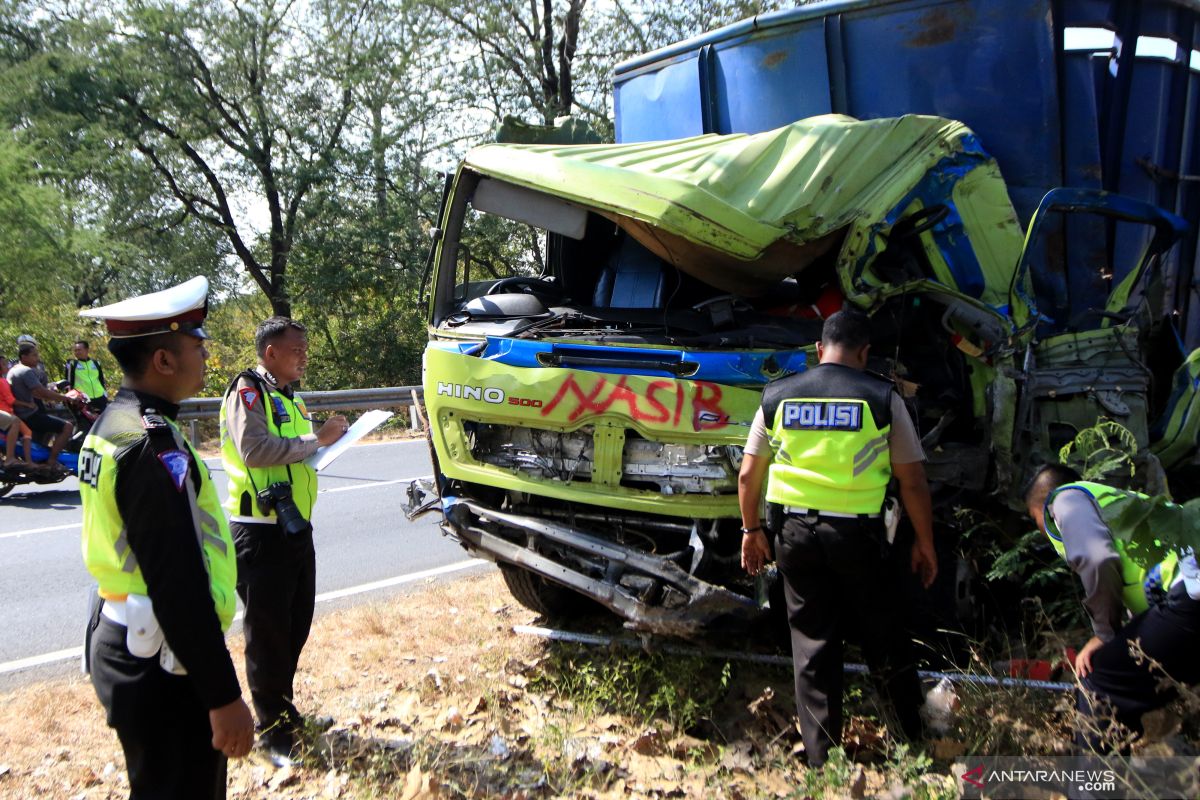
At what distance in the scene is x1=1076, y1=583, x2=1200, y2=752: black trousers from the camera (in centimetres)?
279

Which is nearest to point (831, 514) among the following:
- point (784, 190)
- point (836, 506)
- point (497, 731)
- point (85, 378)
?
point (836, 506)

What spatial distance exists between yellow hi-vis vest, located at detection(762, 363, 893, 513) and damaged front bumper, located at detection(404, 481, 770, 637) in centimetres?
56

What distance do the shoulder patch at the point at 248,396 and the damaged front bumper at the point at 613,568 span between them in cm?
121

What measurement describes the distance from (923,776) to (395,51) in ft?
61.3

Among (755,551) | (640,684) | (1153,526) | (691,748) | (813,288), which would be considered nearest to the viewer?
(1153,526)

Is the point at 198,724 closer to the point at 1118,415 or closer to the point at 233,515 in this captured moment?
the point at 233,515

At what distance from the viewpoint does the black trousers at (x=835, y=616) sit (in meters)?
3.44

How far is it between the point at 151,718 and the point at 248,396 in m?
1.61

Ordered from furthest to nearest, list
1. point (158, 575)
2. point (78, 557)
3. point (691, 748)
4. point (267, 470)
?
point (78, 557)
point (691, 748)
point (267, 470)
point (158, 575)

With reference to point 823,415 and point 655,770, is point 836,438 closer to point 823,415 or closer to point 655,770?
point 823,415

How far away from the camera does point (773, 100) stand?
559cm

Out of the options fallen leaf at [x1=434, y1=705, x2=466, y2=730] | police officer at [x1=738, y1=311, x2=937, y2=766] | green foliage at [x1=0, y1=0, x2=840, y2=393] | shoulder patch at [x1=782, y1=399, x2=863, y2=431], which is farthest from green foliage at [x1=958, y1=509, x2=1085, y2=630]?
green foliage at [x1=0, y1=0, x2=840, y2=393]

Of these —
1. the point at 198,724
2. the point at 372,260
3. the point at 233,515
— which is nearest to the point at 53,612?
the point at 233,515

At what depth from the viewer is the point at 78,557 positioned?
271 inches
